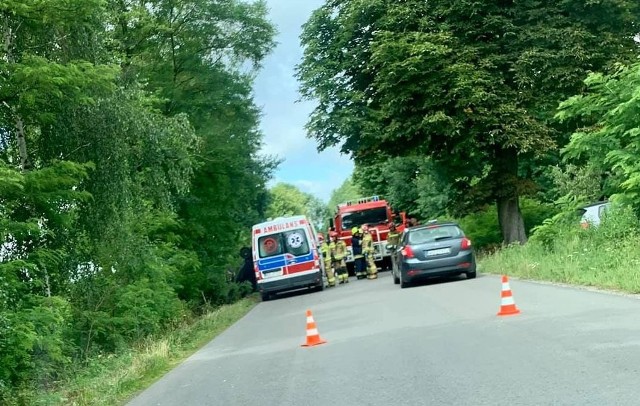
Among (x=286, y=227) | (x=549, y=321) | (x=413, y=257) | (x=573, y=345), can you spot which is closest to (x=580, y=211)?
(x=413, y=257)

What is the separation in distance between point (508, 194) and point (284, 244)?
8334mm

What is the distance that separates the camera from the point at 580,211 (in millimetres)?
21984

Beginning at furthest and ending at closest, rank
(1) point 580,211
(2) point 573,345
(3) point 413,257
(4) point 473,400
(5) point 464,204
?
(5) point 464,204 → (1) point 580,211 → (3) point 413,257 → (2) point 573,345 → (4) point 473,400

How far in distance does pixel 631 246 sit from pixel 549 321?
6.51 meters

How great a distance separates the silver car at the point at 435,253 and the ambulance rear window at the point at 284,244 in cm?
653

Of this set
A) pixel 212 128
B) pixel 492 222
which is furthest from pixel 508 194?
pixel 212 128

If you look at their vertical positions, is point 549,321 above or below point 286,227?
below

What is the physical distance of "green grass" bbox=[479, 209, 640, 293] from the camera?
1448cm

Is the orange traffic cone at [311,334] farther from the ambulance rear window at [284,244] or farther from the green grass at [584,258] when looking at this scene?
the ambulance rear window at [284,244]

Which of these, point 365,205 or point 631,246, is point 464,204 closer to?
point 365,205

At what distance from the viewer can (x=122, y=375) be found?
11.1 metres

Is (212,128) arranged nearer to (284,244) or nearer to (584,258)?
(284,244)

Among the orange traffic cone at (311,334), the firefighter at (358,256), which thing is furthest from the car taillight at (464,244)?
the firefighter at (358,256)

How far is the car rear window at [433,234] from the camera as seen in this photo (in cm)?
1994
